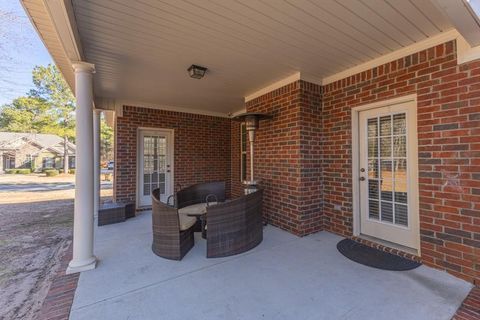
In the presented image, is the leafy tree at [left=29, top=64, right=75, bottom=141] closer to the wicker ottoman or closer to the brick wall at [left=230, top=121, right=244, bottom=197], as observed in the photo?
the brick wall at [left=230, top=121, right=244, bottom=197]

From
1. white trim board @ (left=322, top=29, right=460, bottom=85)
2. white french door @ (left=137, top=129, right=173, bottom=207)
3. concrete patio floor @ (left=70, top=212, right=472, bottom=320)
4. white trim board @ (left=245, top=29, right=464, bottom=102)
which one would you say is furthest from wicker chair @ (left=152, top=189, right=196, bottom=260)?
white trim board @ (left=322, top=29, right=460, bottom=85)

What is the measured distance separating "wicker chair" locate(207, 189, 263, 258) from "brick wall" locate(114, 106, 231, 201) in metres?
3.23

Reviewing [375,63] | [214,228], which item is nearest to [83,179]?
[214,228]

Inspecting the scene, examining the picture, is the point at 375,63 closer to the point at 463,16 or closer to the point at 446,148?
the point at 463,16

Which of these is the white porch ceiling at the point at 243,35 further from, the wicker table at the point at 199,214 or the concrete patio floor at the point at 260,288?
the concrete patio floor at the point at 260,288

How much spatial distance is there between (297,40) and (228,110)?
377 cm

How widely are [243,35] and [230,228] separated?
233 centimetres

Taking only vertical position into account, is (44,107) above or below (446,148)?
above

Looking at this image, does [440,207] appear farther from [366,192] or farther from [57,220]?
[57,220]

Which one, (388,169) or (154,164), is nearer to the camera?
(388,169)

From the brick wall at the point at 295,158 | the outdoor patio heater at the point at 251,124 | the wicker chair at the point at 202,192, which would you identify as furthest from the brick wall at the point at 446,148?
the wicker chair at the point at 202,192

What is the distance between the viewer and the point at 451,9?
5.85 feet

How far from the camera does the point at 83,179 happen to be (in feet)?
8.87

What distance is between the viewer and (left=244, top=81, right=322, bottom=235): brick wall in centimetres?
371
